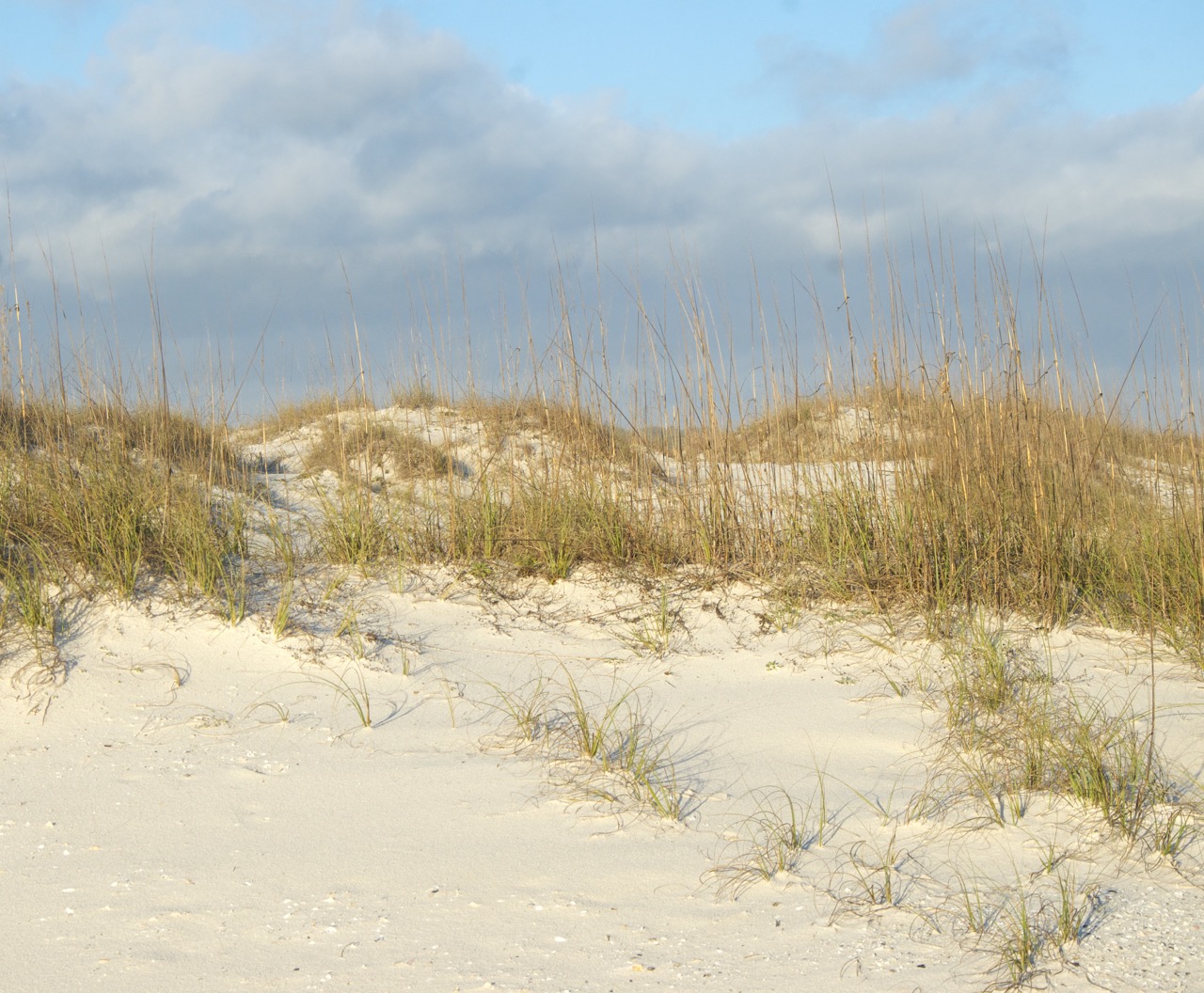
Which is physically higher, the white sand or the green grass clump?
the green grass clump

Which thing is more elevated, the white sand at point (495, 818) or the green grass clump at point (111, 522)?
the green grass clump at point (111, 522)

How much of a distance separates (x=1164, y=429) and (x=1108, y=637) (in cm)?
103

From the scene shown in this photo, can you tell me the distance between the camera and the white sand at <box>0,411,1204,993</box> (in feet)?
5.65

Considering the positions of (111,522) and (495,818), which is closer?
(495,818)

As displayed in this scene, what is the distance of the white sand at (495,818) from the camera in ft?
5.65

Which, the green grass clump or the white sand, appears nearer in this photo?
the white sand

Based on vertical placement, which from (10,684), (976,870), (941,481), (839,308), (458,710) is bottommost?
(976,870)

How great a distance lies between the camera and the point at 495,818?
7.41ft

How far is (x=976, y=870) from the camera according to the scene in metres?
2.00

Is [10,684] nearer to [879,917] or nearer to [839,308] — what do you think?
[879,917]

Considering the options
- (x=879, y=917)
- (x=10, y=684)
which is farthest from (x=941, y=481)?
(x=10, y=684)

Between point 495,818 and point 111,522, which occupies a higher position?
→ point 111,522

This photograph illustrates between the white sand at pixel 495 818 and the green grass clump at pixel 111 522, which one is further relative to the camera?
the green grass clump at pixel 111 522

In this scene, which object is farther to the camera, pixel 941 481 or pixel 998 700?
pixel 941 481
